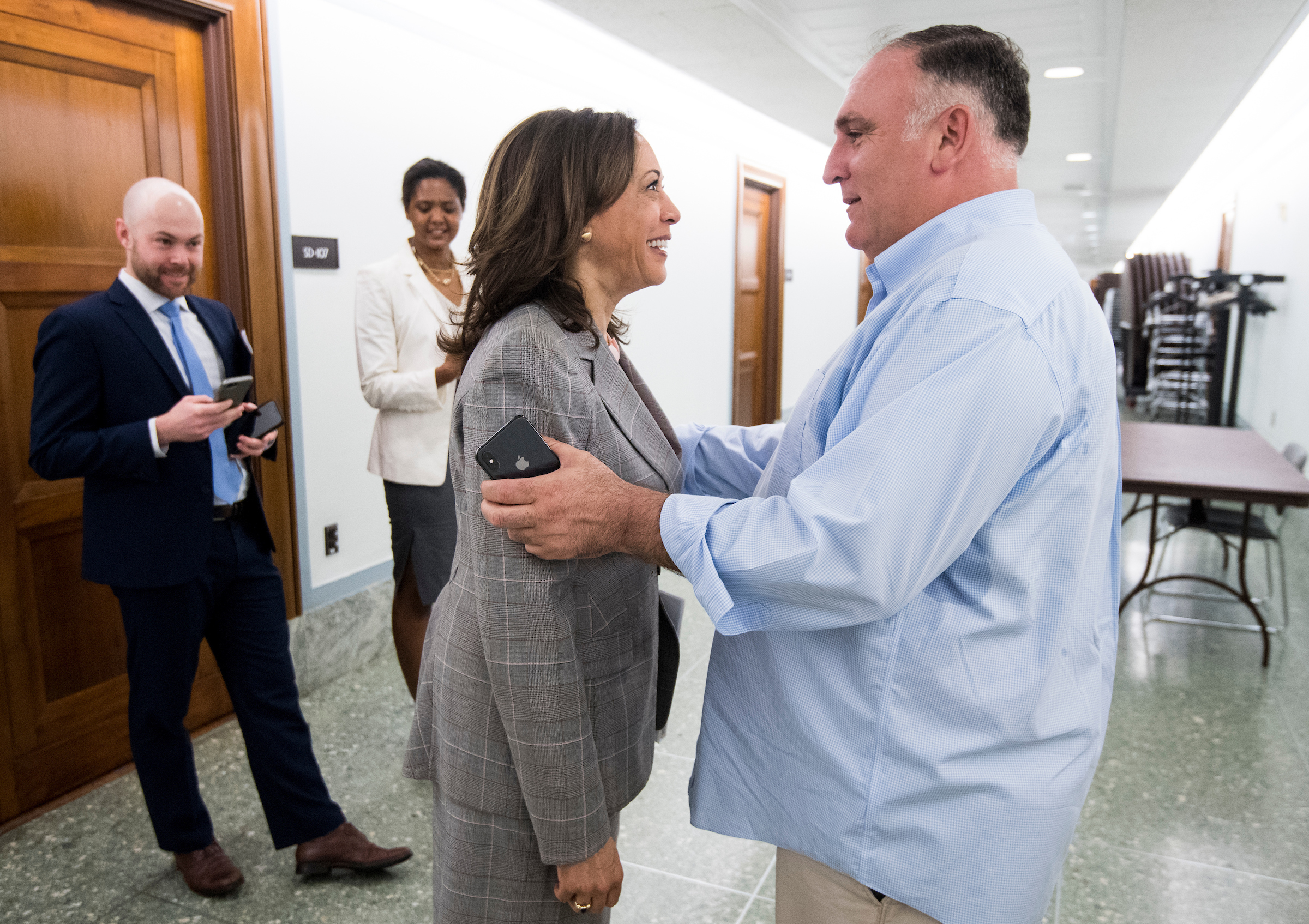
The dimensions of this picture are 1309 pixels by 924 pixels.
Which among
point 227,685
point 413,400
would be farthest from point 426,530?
point 227,685

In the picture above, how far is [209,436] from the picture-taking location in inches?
86.1

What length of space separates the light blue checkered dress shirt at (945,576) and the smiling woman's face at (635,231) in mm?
333

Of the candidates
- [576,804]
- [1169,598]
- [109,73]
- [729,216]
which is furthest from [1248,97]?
[576,804]

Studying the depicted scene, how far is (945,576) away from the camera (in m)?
1.02

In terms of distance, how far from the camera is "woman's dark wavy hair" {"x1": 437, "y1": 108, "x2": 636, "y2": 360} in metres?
1.21

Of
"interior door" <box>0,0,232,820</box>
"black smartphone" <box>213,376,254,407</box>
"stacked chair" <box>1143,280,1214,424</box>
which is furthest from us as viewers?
"stacked chair" <box>1143,280,1214,424</box>

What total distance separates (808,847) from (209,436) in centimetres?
173

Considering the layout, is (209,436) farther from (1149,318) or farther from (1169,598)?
(1149,318)

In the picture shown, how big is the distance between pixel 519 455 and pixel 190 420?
1333mm

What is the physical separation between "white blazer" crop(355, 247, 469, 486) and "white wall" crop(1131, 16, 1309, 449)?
5.18 meters

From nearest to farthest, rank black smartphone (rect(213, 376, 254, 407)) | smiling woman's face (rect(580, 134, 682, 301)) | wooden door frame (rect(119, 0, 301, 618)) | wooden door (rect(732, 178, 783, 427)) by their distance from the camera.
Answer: smiling woman's face (rect(580, 134, 682, 301))
black smartphone (rect(213, 376, 254, 407))
wooden door frame (rect(119, 0, 301, 618))
wooden door (rect(732, 178, 783, 427))

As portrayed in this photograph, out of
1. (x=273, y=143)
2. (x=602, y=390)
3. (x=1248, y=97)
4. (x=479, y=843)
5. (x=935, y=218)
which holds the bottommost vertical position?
(x=479, y=843)

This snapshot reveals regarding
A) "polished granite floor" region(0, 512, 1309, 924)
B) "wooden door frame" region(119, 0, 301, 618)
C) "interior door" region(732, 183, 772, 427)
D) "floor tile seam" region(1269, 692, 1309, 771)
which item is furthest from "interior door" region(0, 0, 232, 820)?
"interior door" region(732, 183, 772, 427)

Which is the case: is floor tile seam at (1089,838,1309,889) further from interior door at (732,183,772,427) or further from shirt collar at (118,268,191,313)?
interior door at (732,183,772,427)
